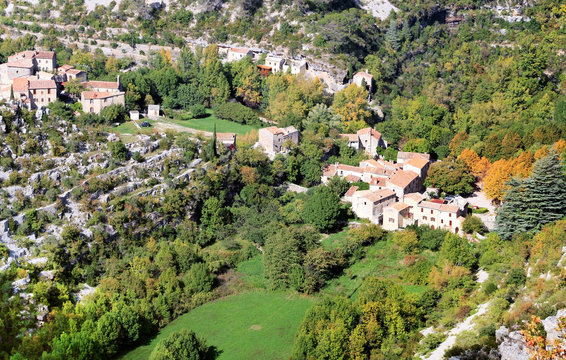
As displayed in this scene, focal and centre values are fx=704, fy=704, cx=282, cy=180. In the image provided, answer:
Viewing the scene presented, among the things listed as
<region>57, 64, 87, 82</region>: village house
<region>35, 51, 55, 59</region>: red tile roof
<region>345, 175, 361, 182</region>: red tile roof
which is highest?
<region>35, 51, 55, 59</region>: red tile roof

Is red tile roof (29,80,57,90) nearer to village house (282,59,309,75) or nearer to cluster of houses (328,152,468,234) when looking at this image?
cluster of houses (328,152,468,234)

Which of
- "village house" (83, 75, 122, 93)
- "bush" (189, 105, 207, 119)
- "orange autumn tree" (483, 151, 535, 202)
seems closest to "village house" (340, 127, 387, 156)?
"orange autumn tree" (483, 151, 535, 202)

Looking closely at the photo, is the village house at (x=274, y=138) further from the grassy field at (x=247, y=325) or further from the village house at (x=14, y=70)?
the village house at (x=14, y=70)

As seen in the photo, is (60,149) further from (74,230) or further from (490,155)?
(490,155)

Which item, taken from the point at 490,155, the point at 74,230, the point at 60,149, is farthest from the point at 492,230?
the point at 60,149

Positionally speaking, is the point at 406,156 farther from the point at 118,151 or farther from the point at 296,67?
the point at 118,151

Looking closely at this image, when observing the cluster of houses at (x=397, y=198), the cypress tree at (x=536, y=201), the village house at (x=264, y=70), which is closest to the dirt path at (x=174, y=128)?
the cluster of houses at (x=397, y=198)

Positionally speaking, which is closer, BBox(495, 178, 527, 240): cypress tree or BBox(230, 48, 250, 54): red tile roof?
BBox(495, 178, 527, 240): cypress tree
